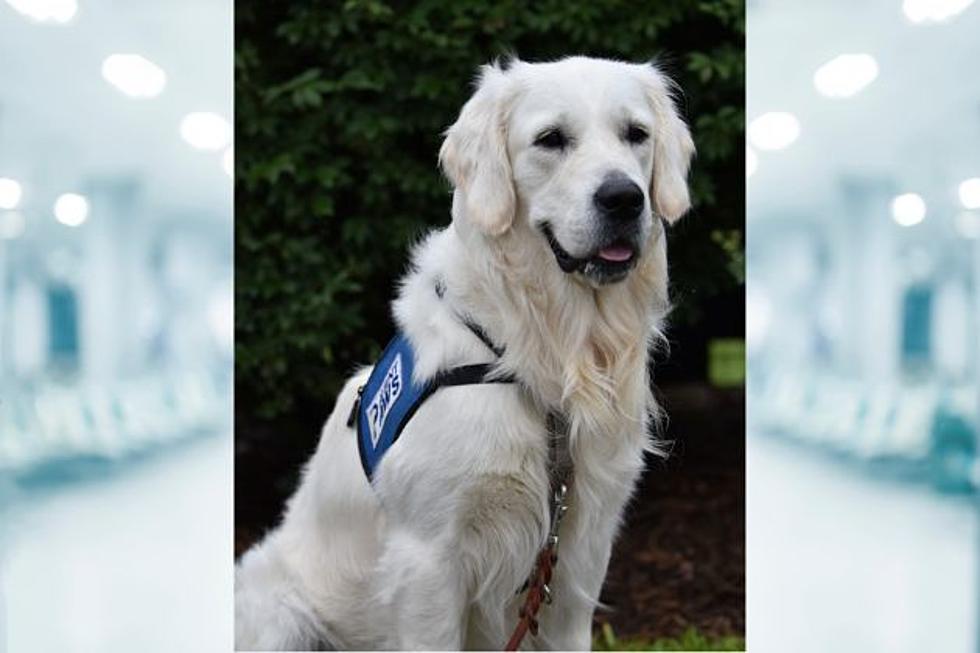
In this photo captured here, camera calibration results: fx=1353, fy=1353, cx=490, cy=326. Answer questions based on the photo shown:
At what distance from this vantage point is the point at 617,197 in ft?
8.99

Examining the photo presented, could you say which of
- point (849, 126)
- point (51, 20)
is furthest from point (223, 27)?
point (849, 126)

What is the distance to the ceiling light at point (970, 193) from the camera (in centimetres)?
266

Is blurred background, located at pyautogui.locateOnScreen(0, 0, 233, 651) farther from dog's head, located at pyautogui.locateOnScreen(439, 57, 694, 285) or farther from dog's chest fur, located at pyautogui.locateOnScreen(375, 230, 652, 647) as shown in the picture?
dog's head, located at pyautogui.locateOnScreen(439, 57, 694, 285)

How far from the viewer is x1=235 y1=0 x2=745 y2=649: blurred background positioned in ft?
15.5

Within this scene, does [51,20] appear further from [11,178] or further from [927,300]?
[927,300]

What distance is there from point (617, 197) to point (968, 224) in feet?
2.27

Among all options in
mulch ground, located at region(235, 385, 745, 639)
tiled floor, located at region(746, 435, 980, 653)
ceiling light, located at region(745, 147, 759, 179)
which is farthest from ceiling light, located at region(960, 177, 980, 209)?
mulch ground, located at region(235, 385, 745, 639)

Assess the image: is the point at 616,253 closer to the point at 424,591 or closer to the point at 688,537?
the point at 424,591

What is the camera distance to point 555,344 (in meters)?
2.96

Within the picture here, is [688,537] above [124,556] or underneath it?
underneath

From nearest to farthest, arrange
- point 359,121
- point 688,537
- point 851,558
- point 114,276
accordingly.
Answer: point 114,276
point 851,558
point 359,121
point 688,537

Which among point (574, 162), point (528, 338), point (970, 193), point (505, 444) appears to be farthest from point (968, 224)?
point (505, 444)

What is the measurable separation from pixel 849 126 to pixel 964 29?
0.30 meters

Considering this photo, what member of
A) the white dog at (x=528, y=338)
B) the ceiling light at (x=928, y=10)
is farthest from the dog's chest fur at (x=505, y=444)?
the ceiling light at (x=928, y=10)
